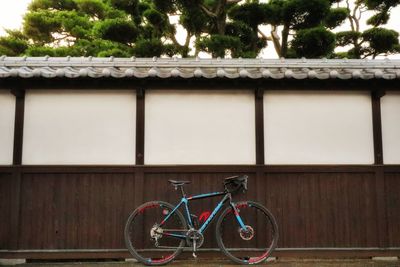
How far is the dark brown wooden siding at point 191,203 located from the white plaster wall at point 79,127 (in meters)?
0.27

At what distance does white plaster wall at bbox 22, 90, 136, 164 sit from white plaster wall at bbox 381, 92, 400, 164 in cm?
470

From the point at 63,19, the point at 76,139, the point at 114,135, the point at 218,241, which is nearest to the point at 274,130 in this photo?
the point at 218,241

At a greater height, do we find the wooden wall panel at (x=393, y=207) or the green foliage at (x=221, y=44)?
the green foliage at (x=221, y=44)

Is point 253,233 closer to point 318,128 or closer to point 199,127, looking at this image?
point 199,127

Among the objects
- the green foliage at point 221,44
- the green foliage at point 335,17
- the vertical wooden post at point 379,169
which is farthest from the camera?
the green foliage at point 335,17

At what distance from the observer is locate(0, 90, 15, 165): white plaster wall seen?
Result: 6762 mm

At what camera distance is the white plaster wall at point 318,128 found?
6949 millimetres

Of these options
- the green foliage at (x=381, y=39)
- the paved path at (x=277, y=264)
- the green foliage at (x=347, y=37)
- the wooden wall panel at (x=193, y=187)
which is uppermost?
the green foliage at (x=347, y=37)

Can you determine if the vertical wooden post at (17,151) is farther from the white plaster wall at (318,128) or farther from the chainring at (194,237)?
the white plaster wall at (318,128)

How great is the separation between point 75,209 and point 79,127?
149 centimetres

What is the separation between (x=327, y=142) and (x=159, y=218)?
3428mm

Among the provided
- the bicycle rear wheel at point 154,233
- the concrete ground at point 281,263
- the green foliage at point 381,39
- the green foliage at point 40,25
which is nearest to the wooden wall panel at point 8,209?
the concrete ground at point 281,263

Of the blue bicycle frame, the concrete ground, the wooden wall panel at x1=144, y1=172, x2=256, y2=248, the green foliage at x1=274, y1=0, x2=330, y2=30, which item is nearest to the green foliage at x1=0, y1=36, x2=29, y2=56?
the green foliage at x1=274, y1=0, x2=330, y2=30

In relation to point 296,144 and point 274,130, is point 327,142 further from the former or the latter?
point 274,130
